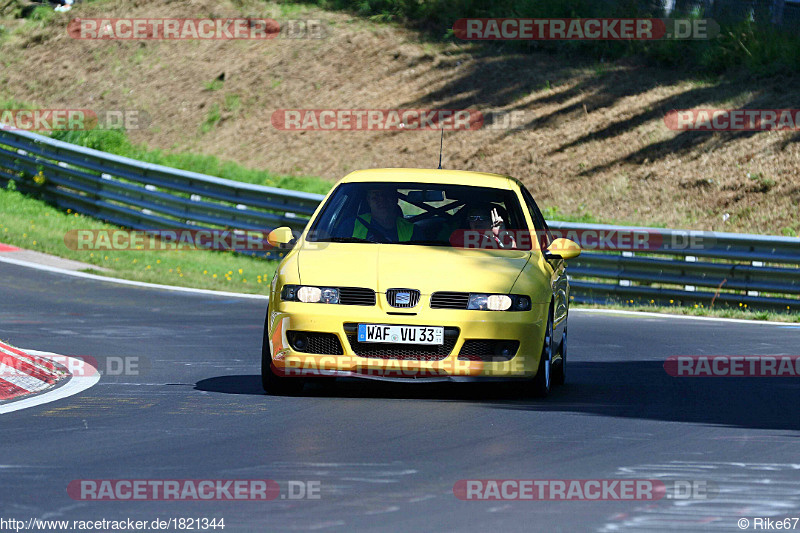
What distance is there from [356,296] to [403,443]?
1.79 meters

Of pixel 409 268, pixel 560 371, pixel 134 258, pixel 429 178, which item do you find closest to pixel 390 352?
pixel 409 268

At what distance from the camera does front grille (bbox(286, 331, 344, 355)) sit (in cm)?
927

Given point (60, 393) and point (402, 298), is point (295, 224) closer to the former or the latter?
point (60, 393)

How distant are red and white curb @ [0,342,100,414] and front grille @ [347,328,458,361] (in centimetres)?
205

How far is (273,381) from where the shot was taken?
9648mm

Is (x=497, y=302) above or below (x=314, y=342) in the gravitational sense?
above

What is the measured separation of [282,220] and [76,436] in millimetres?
13452

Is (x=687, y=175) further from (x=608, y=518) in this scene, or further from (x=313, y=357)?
(x=608, y=518)

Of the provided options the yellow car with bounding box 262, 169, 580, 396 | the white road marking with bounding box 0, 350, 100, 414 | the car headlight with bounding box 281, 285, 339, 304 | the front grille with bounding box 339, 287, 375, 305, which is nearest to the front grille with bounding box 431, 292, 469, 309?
the yellow car with bounding box 262, 169, 580, 396

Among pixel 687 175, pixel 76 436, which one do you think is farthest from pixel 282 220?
pixel 76 436

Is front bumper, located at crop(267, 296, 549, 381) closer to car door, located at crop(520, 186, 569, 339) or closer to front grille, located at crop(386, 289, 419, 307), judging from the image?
front grille, located at crop(386, 289, 419, 307)

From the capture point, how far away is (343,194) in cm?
1063

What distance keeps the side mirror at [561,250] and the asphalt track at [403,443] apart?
100 centimetres

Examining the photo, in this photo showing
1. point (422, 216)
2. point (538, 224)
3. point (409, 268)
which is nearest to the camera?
point (409, 268)
